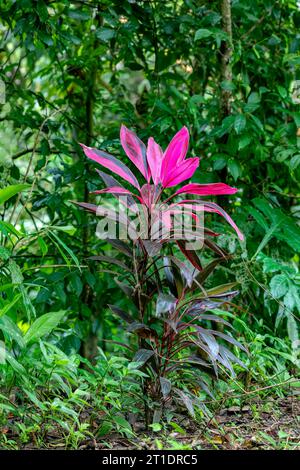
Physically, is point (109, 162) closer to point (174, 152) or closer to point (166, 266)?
point (174, 152)

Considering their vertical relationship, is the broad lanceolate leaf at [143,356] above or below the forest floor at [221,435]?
above

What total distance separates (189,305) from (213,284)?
31.0 inches

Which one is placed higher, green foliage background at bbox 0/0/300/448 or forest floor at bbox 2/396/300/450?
green foliage background at bbox 0/0/300/448

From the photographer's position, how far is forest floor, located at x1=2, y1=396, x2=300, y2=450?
63.8 inches

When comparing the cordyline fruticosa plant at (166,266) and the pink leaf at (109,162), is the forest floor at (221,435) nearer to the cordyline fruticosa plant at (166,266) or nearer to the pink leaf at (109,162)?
the cordyline fruticosa plant at (166,266)

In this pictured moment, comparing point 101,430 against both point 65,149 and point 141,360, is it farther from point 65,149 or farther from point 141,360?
point 65,149

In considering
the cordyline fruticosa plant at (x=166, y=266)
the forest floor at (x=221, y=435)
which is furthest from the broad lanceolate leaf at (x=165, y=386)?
the forest floor at (x=221, y=435)

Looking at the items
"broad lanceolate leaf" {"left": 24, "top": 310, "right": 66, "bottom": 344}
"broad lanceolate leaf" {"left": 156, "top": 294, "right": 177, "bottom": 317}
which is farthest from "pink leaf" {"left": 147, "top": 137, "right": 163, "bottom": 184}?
"broad lanceolate leaf" {"left": 24, "top": 310, "right": 66, "bottom": 344}

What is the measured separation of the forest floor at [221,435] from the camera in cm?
162

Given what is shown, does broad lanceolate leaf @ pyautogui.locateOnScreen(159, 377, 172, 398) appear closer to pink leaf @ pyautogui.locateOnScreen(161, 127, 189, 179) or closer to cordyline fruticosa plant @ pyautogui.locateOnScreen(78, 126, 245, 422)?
cordyline fruticosa plant @ pyautogui.locateOnScreen(78, 126, 245, 422)

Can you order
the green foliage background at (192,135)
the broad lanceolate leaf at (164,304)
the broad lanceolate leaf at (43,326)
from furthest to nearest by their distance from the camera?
the green foliage background at (192,135) < the broad lanceolate leaf at (43,326) < the broad lanceolate leaf at (164,304)

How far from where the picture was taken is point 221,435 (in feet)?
5.57

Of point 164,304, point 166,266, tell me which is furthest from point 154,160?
point 164,304
